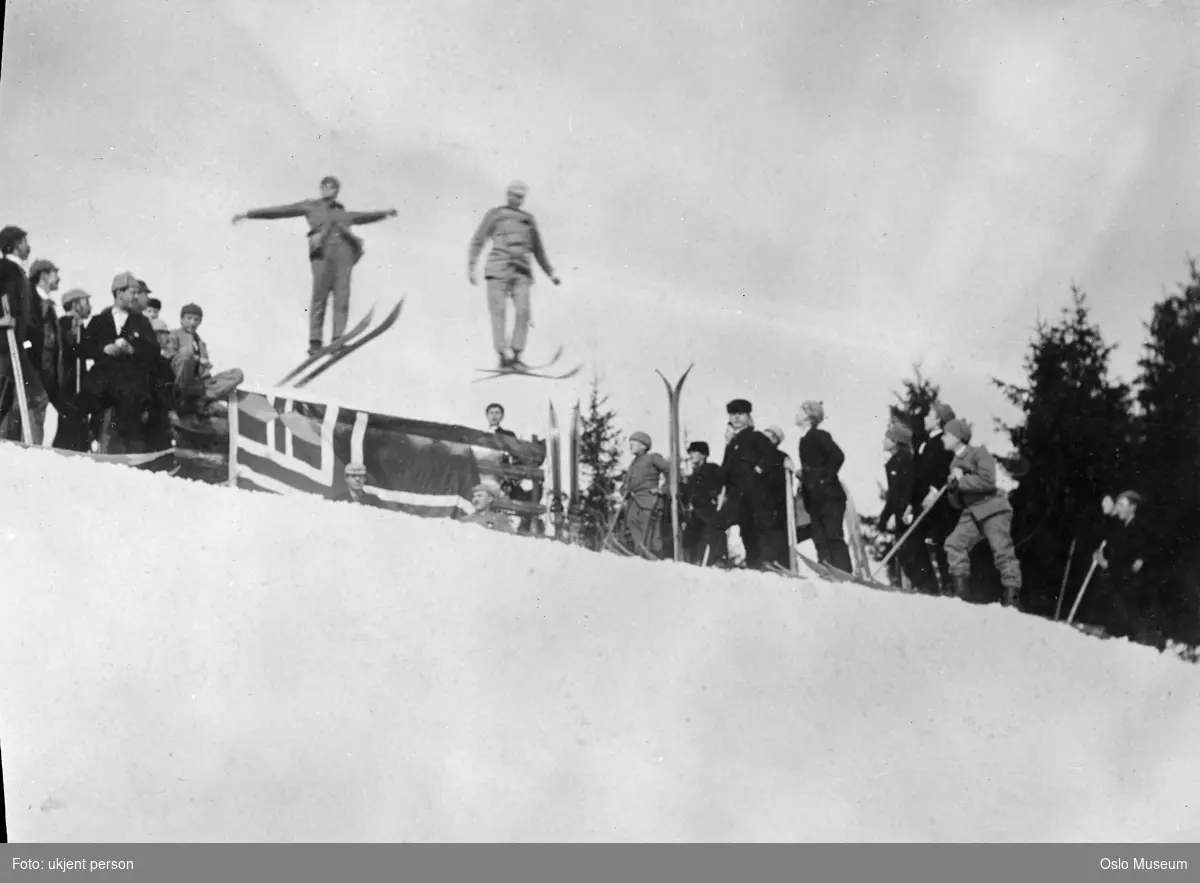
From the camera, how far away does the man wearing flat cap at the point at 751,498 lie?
7.70 m

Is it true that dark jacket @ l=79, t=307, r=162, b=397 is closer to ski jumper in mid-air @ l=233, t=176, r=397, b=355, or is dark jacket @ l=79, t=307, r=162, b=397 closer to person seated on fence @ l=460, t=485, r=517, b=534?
ski jumper in mid-air @ l=233, t=176, r=397, b=355

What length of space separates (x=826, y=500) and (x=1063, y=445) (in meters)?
1.29

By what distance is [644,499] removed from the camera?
7.84 meters

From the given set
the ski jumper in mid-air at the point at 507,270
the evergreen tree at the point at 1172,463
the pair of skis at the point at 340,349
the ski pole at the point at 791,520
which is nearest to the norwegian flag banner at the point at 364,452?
the pair of skis at the point at 340,349

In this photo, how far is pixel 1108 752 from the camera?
7680 millimetres

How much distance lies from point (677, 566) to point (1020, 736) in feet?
6.17

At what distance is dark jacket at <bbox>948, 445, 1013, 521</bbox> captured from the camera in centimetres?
771

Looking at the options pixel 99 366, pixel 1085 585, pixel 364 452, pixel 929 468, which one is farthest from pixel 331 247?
pixel 1085 585

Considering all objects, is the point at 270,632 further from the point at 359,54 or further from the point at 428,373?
the point at 359,54

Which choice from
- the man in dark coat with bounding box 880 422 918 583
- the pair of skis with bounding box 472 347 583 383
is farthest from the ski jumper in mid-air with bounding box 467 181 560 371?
the man in dark coat with bounding box 880 422 918 583

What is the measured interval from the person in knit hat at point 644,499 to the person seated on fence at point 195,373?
207cm

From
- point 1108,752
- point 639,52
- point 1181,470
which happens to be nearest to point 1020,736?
point 1108,752

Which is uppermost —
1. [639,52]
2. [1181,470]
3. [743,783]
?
[639,52]

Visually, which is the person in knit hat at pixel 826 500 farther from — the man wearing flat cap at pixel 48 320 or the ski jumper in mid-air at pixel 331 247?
the man wearing flat cap at pixel 48 320
